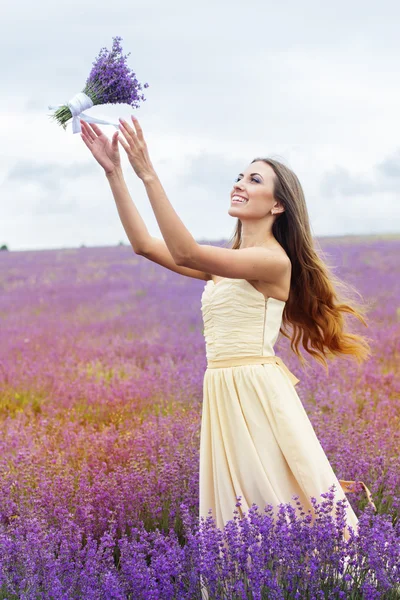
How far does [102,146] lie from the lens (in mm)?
3195

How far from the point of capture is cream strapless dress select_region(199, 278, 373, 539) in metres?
2.96

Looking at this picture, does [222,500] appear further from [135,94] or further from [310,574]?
[135,94]

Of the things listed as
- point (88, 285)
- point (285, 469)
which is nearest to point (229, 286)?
point (285, 469)

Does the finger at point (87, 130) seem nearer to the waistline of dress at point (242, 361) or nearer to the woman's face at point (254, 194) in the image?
the woman's face at point (254, 194)

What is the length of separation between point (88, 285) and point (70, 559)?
11199 millimetres

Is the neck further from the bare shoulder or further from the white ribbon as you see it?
the white ribbon

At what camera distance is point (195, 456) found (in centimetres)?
394

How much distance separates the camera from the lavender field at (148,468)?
252cm

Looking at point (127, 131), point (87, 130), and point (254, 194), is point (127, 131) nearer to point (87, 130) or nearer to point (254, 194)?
point (87, 130)

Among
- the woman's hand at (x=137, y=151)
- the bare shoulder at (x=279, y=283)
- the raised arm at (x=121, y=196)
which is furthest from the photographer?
the raised arm at (x=121, y=196)

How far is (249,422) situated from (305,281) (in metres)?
0.70

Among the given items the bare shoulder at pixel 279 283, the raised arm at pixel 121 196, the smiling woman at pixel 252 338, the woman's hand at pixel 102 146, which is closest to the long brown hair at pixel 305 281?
the smiling woman at pixel 252 338

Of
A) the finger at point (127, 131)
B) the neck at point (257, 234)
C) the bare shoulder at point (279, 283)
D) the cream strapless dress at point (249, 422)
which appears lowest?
the cream strapless dress at point (249, 422)

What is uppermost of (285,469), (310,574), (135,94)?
(135,94)
